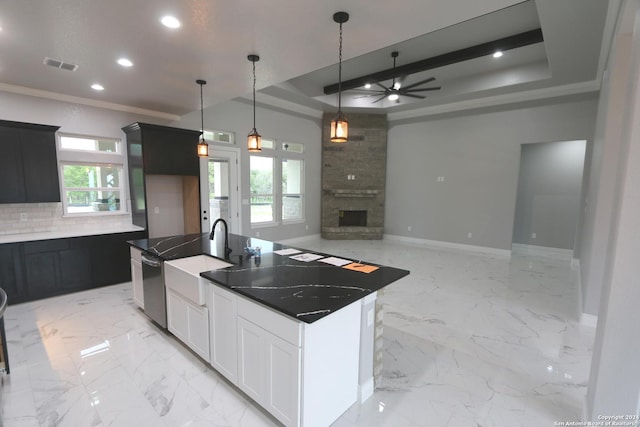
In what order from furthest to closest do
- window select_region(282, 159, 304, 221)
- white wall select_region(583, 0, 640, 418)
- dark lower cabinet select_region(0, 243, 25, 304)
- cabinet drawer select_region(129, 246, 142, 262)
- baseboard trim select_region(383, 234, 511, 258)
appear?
1. window select_region(282, 159, 304, 221)
2. baseboard trim select_region(383, 234, 511, 258)
3. dark lower cabinet select_region(0, 243, 25, 304)
4. cabinet drawer select_region(129, 246, 142, 262)
5. white wall select_region(583, 0, 640, 418)

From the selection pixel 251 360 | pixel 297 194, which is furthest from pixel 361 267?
pixel 297 194

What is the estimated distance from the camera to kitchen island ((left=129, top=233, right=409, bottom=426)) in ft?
5.32

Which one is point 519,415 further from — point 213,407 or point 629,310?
point 213,407

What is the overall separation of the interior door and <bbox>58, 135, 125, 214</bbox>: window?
1.37 meters

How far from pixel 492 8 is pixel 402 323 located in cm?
309

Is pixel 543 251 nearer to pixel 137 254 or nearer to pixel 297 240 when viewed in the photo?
pixel 297 240

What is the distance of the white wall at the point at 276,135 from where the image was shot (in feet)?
19.1

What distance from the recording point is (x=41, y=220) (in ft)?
13.6

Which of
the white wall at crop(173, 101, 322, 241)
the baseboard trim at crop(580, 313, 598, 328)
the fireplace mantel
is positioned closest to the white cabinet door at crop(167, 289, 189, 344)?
the white wall at crop(173, 101, 322, 241)

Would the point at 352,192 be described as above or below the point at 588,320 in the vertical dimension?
above

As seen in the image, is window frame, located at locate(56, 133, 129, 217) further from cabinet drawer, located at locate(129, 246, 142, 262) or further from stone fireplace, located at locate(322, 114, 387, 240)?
stone fireplace, located at locate(322, 114, 387, 240)

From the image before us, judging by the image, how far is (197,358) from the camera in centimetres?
257

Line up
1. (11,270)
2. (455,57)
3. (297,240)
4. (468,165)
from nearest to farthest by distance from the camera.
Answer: (11,270), (455,57), (468,165), (297,240)

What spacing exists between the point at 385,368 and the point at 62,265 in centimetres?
443
